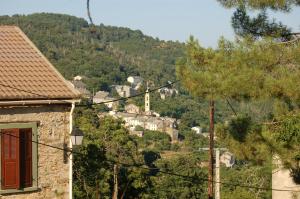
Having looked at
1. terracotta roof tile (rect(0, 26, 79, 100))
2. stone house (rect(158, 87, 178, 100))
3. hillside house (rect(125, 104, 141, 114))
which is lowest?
terracotta roof tile (rect(0, 26, 79, 100))

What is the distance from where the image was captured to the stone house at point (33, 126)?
9.63m

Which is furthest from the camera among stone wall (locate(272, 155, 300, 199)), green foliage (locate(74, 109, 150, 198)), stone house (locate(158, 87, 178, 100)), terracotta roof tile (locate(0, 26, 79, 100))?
stone house (locate(158, 87, 178, 100))

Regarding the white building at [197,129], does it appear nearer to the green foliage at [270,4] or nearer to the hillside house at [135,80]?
the hillside house at [135,80]

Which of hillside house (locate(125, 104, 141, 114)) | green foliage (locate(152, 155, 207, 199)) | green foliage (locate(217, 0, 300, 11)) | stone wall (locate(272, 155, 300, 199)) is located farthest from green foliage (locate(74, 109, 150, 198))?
hillside house (locate(125, 104, 141, 114))

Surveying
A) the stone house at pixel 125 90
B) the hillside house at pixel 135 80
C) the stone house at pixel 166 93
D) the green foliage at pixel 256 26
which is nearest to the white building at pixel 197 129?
the stone house at pixel 125 90

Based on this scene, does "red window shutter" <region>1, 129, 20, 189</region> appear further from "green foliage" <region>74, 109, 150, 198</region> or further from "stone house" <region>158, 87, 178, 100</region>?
"stone house" <region>158, 87, 178, 100</region>

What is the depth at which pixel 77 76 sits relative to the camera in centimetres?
12975

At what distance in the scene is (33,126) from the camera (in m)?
9.87

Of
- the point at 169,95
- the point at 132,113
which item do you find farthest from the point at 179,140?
the point at 169,95

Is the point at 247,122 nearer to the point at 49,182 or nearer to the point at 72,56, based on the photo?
the point at 49,182

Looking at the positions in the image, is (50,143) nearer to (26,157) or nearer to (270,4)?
(26,157)

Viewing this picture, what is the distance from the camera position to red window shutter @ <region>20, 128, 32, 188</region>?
32.1ft

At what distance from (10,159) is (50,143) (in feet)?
2.59

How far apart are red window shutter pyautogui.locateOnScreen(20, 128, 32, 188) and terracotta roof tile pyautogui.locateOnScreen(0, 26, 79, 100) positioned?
24.6 inches
